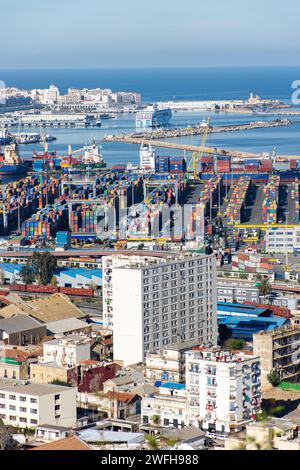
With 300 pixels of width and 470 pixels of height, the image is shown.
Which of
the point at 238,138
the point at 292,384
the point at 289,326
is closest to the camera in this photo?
the point at 292,384

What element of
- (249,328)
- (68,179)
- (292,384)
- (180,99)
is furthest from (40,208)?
(180,99)

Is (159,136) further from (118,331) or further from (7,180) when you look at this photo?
(118,331)

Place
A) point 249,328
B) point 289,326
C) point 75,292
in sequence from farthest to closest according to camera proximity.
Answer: point 75,292, point 249,328, point 289,326

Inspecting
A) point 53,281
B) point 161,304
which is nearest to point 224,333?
point 161,304

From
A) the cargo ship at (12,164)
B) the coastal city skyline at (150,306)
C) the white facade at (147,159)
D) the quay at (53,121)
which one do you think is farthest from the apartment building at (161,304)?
the quay at (53,121)

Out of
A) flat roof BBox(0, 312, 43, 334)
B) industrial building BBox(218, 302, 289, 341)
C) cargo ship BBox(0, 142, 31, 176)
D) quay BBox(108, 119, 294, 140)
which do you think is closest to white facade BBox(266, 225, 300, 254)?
industrial building BBox(218, 302, 289, 341)

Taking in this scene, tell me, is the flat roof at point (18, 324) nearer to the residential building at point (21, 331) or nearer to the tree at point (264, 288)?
the residential building at point (21, 331)
